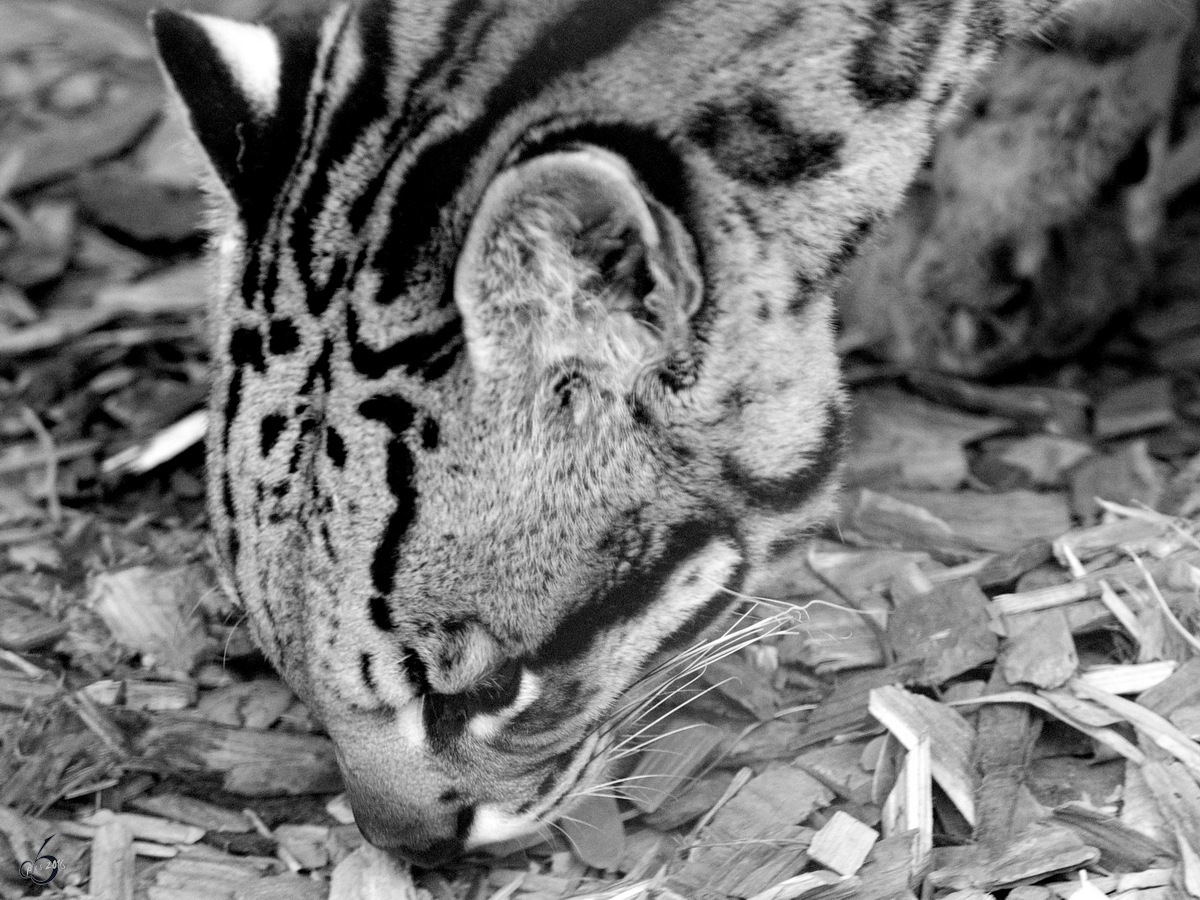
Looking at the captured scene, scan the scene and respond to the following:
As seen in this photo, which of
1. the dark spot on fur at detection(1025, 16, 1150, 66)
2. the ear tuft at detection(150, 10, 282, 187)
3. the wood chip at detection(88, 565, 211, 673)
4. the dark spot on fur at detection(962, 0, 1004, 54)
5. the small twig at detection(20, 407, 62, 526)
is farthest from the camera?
the dark spot on fur at detection(1025, 16, 1150, 66)

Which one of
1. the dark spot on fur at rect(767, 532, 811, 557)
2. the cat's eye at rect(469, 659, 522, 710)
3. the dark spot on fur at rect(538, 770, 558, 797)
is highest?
the dark spot on fur at rect(767, 532, 811, 557)

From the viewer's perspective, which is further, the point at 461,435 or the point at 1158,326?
the point at 1158,326

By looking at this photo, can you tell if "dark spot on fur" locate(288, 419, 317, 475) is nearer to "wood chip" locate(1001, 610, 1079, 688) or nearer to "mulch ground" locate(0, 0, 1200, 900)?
"mulch ground" locate(0, 0, 1200, 900)

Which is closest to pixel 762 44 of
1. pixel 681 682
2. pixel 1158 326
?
pixel 681 682

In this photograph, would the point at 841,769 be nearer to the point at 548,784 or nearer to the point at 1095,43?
the point at 548,784

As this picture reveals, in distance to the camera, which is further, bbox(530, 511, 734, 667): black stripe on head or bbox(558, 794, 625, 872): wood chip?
bbox(558, 794, 625, 872): wood chip

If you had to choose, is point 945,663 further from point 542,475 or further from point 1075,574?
point 542,475

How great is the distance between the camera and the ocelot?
8.27ft

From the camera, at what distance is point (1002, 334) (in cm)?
482

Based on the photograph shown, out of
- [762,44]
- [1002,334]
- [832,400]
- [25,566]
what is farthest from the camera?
[1002,334]

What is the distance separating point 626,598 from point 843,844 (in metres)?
0.80

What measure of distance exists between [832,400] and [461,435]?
936 millimetres

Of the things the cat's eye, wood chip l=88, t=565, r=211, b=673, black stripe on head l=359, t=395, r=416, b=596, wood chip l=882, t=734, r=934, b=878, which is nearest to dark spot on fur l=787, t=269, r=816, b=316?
black stripe on head l=359, t=395, r=416, b=596

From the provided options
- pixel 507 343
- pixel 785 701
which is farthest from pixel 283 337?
pixel 785 701
